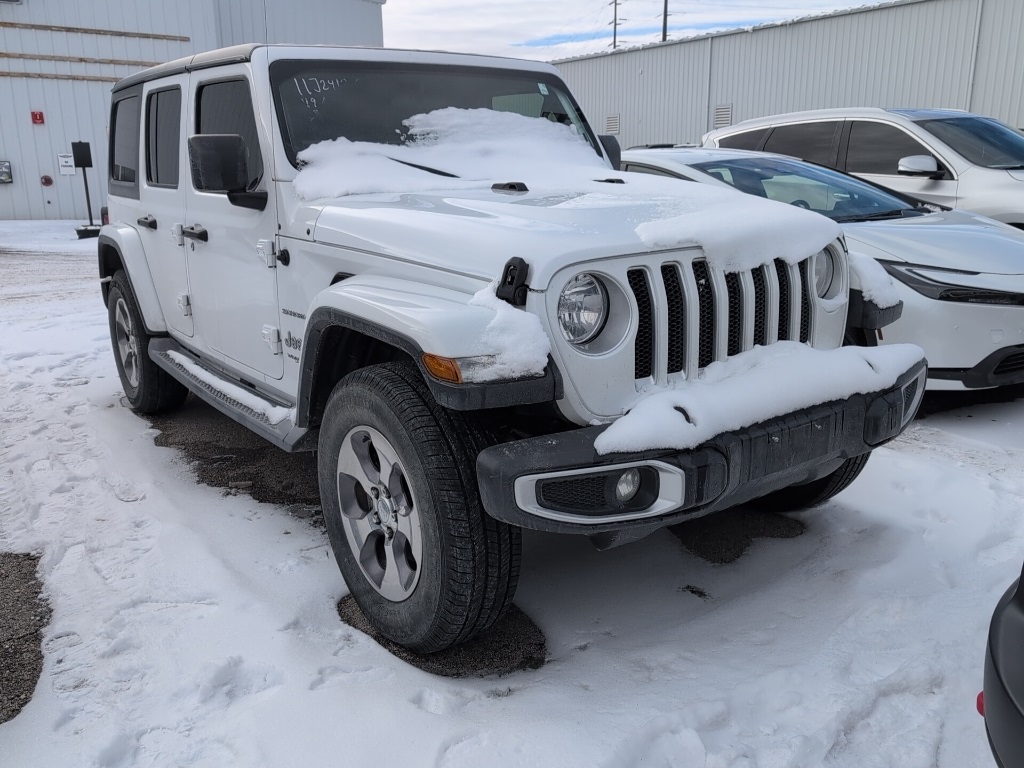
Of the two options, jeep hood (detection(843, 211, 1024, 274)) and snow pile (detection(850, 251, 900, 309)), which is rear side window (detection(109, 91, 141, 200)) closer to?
snow pile (detection(850, 251, 900, 309))

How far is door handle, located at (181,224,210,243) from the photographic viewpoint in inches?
151

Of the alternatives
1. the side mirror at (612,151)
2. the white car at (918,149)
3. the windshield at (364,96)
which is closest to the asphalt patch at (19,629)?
the windshield at (364,96)

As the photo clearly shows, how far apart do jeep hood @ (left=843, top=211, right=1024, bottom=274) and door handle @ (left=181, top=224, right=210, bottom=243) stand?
131 inches

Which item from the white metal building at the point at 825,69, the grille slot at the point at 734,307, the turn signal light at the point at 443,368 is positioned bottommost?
the turn signal light at the point at 443,368

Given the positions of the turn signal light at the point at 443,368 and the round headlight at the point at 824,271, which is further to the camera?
the round headlight at the point at 824,271

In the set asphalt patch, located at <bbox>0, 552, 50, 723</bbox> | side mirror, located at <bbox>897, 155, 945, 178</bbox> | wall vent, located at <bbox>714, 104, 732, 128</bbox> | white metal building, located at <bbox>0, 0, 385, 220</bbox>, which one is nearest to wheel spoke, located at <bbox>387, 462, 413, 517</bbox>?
asphalt patch, located at <bbox>0, 552, 50, 723</bbox>

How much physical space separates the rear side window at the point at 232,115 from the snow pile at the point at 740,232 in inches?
66.4

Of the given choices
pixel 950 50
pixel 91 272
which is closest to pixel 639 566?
pixel 91 272

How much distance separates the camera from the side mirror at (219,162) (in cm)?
308

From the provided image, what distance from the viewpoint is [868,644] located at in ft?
8.58

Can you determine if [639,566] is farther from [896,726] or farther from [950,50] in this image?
[950,50]

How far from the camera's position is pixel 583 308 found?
2.33 m

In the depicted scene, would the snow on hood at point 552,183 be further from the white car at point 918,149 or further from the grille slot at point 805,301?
the white car at point 918,149

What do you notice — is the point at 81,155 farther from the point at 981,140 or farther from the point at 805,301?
the point at 805,301
